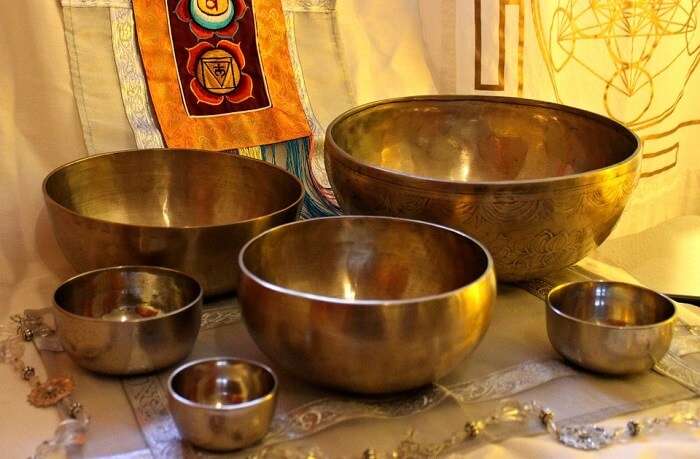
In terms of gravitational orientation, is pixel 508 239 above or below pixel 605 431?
above

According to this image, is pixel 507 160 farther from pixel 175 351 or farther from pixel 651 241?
pixel 175 351

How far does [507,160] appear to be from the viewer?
4.16 feet

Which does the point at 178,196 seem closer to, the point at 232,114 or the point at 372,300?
the point at 232,114

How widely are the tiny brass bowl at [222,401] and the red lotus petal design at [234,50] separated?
0.66 meters

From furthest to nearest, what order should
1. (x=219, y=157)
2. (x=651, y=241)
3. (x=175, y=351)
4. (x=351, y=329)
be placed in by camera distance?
(x=651, y=241) → (x=219, y=157) → (x=175, y=351) → (x=351, y=329)

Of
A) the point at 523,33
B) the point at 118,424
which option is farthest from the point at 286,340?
the point at 523,33

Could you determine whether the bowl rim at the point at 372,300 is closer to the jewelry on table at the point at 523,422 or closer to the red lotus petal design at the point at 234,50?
the jewelry on table at the point at 523,422

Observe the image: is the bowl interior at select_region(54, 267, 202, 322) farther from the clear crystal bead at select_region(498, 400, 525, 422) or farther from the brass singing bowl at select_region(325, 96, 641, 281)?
the clear crystal bead at select_region(498, 400, 525, 422)

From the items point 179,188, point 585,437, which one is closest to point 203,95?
point 179,188

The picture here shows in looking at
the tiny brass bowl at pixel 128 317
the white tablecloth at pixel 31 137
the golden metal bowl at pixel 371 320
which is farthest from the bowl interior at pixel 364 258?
the white tablecloth at pixel 31 137

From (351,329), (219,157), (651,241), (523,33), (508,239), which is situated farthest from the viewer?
(651,241)

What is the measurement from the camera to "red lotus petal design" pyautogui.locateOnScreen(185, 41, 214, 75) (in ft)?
4.26

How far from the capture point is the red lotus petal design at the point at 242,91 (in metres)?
1.33

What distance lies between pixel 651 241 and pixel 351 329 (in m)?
1.03
